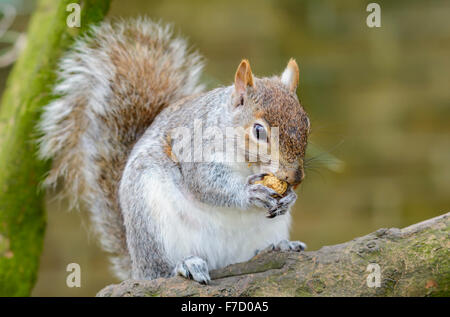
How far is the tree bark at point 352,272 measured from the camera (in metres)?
1.38

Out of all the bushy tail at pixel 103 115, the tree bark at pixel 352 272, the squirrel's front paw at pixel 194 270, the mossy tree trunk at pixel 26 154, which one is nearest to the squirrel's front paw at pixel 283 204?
the tree bark at pixel 352 272

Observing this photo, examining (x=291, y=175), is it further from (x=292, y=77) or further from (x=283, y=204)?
(x=292, y=77)

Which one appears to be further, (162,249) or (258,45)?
(258,45)

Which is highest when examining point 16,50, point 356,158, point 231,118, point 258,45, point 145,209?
point 258,45

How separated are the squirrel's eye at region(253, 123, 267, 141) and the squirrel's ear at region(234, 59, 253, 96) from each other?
17 centimetres

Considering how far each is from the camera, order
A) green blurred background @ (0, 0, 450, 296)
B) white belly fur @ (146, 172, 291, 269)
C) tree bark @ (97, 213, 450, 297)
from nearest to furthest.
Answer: tree bark @ (97, 213, 450, 297) → white belly fur @ (146, 172, 291, 269) → green blurred background @ (0, 0, 450, 296)

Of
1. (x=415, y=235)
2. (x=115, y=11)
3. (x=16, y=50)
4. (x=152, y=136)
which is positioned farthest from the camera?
(x=115, y=11)

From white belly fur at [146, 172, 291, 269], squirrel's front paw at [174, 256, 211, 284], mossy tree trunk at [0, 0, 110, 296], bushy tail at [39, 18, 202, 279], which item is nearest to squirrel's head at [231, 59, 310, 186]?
white belly fur at [146, 172, 291, 269]

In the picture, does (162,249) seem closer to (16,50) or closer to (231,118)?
(231,118)

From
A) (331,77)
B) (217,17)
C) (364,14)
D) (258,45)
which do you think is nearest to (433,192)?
(331,77)

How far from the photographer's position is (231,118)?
174cm

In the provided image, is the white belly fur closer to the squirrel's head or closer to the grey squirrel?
the grey squirrel

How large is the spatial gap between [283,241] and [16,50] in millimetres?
1645

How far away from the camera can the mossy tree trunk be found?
215 centimetres
